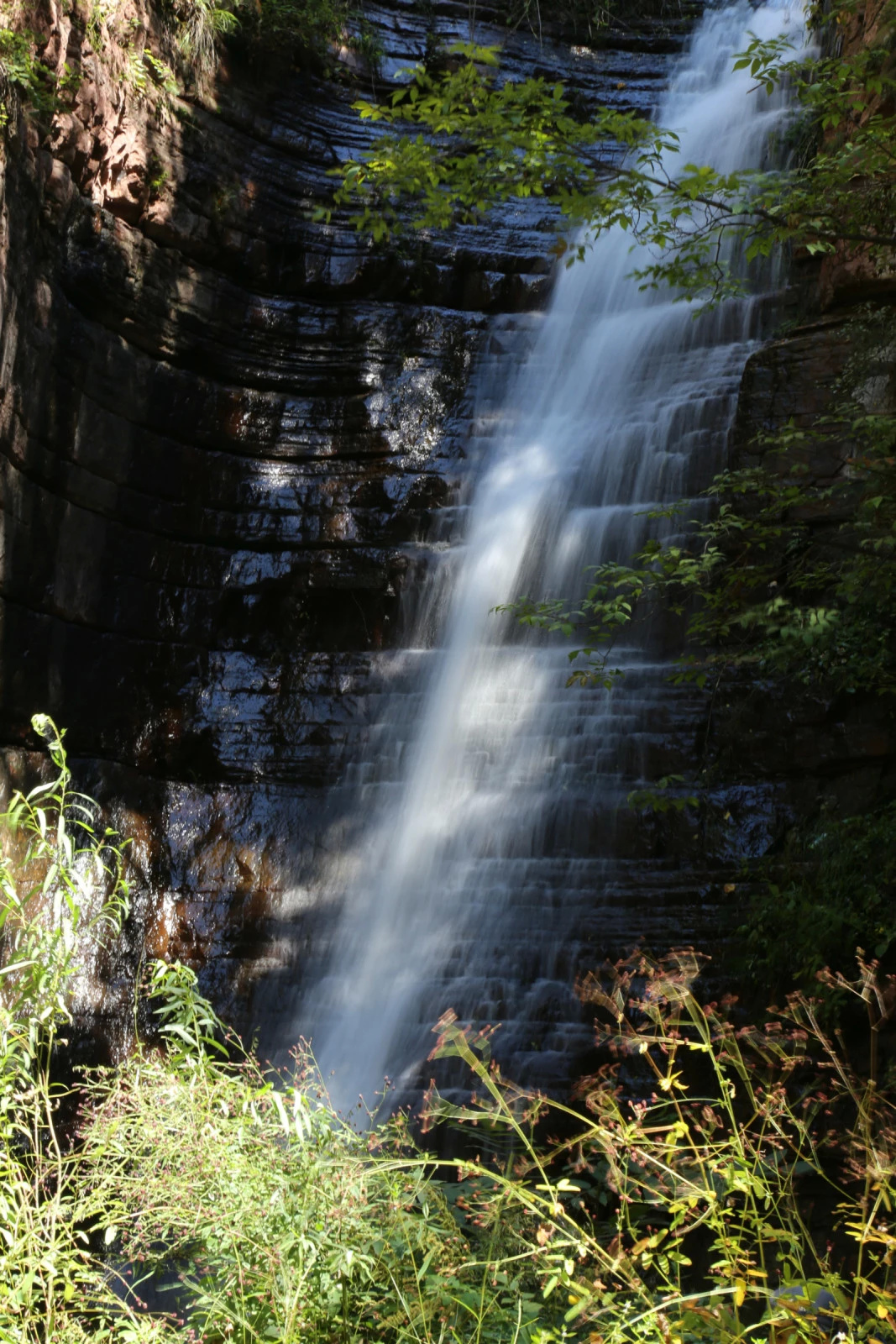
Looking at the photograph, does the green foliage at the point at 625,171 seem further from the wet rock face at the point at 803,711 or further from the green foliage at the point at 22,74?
the green foliage at the point at 22,74

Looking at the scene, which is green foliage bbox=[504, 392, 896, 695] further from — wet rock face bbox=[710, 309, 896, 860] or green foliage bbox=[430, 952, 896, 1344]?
green foliage bbox=[430, 952, 896, 1344]

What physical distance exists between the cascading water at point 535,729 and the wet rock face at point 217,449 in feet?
2.10

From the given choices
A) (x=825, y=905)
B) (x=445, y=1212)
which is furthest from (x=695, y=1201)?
(x=825, y=905)

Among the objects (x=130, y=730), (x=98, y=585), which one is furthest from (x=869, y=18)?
(x=130, y=730)

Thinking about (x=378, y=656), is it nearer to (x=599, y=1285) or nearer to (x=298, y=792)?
(x=298, y=792)

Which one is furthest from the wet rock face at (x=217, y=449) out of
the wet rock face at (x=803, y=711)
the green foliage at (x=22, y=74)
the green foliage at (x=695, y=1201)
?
the green foliage at (x=695, y=1201)

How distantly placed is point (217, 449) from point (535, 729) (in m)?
4.79

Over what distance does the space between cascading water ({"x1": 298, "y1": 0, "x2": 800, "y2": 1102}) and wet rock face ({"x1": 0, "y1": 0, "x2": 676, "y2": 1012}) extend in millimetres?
639

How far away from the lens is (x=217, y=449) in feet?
36.8

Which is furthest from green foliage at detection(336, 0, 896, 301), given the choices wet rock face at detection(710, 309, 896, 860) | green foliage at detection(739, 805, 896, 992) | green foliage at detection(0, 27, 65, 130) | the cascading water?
the cascading water

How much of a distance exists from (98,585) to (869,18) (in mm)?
7778

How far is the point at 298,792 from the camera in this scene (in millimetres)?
10000

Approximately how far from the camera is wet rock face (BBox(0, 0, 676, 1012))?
8867 millimetres

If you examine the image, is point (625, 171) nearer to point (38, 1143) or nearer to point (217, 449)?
point (38, 1143)
